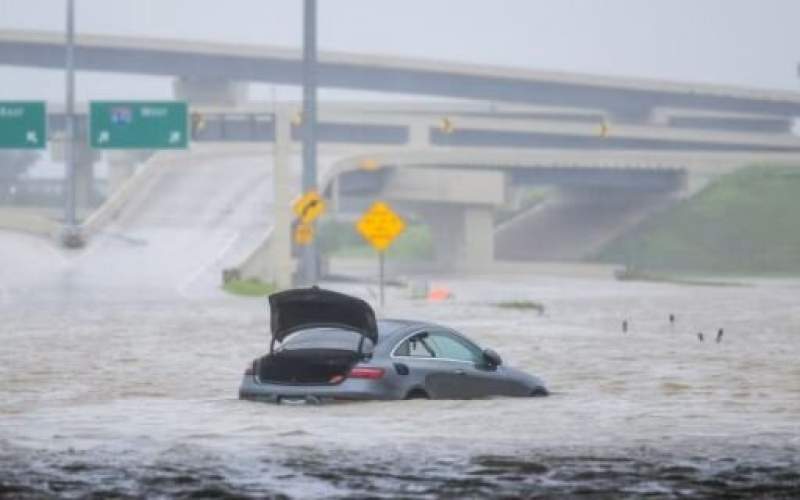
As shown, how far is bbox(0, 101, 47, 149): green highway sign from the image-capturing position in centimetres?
7406

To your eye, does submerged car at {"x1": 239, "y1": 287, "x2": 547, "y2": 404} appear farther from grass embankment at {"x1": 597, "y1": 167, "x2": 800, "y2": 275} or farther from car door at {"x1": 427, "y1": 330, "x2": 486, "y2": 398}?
grass embankment at {"x1": 597, "y1": 167, "x2": 800, "y2": 275}

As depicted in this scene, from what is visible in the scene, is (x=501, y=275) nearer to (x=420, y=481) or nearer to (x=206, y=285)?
(x=206, y=285)

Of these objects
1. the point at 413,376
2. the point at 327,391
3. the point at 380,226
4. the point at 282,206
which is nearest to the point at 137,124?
the point at 282,206

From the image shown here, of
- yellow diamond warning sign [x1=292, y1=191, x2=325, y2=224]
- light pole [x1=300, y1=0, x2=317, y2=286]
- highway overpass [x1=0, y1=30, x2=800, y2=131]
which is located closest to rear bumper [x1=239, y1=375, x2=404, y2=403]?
light pole [x1=300, y1=0, x2=317, y2=286]

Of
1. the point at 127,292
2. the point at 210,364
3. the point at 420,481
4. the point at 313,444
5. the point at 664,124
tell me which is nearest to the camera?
the point at 420,481

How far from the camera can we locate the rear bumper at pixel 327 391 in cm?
2153

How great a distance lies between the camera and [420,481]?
15.9 m

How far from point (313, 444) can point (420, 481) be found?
9.93ft

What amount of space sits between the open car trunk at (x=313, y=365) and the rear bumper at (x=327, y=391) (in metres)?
0.09

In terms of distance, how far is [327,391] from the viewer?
2177cm

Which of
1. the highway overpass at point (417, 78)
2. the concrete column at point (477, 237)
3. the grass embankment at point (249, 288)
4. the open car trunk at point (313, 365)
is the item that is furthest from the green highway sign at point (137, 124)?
the highway overpass at point (417, 78)

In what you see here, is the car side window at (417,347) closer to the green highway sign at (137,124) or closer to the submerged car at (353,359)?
the submerged car at (353,359)

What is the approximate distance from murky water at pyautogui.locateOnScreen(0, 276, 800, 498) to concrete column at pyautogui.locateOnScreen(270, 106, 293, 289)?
24447mm

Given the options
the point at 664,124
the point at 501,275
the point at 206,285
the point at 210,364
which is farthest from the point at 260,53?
the point at 210,364
